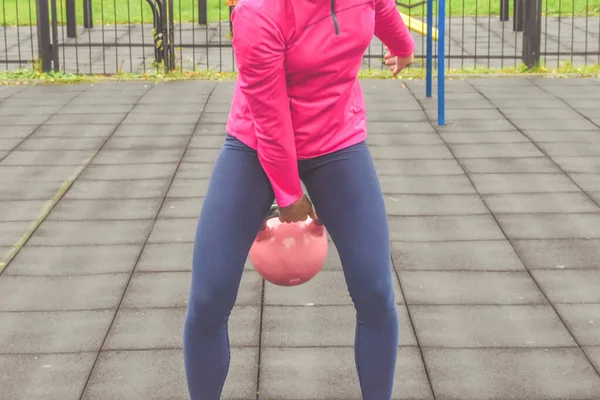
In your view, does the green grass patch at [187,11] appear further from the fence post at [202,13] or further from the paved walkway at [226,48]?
the paved walkway at [226,48]

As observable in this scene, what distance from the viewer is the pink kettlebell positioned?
136 inches

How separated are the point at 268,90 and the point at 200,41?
1159cm

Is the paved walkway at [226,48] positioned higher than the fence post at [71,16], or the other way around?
the fence post at [71,16]

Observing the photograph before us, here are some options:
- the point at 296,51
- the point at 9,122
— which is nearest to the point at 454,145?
the point at 9,122

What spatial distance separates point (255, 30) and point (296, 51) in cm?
15

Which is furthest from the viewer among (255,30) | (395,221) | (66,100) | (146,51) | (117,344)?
(146,51)

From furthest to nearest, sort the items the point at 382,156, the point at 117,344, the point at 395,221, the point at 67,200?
the point at 382,156 → the point at 67,200 → the point at 395,221 → the point at 117,344

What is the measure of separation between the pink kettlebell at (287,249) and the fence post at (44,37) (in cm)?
854

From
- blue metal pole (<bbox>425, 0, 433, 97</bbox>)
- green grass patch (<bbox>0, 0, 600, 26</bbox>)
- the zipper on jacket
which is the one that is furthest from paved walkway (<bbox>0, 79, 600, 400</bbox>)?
green grass patch (<bbox>0, 0, 600, 26</bbox>)

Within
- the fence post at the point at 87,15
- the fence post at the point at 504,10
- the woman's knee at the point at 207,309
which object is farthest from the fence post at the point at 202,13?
the woman's knee at the point at 207,309

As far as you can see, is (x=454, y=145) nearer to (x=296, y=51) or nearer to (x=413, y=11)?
(x=296, y=51)

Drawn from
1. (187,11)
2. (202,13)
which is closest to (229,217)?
(202,13)

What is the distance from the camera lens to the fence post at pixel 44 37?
1145 cm

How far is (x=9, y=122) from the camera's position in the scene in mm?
9258
